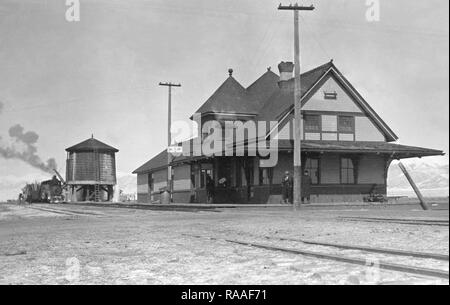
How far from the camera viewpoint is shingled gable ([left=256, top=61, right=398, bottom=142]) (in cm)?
3058

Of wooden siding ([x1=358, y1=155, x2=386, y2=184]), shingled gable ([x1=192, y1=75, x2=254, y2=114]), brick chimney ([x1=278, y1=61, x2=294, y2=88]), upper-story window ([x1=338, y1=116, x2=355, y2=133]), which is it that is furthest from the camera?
brick chimney ([x1=278, y1=61, x2=294, y2=88])

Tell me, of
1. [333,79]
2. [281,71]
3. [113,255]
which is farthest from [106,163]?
[113,255]

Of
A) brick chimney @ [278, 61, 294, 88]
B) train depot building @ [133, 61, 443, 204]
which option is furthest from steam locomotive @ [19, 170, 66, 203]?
brick chimney @ [278, 61, 294, 88]

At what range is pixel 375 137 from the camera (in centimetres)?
3238

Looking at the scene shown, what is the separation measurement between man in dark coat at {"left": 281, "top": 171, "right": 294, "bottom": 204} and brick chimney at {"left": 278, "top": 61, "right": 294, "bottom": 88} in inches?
429

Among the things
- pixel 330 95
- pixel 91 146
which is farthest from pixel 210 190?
pixel 91 146

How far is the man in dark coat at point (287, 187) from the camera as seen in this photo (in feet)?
87.1

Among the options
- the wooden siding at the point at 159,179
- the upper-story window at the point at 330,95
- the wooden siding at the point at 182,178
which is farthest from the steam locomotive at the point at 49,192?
the upper-story window at the point at 330,95

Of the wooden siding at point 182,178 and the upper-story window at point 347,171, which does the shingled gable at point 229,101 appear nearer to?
the wooden siding at point 182,178

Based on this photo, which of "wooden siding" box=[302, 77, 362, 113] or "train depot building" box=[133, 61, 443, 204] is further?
"wooden siding" box=[302, 77, 362, 113]

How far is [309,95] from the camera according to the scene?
102 ft

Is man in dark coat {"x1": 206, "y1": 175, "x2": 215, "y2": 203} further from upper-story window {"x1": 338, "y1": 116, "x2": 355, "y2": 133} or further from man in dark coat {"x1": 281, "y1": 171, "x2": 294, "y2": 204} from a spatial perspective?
upper-story window {"x1": 338, "y1": 116, "x2": 355, "y2": 133}
